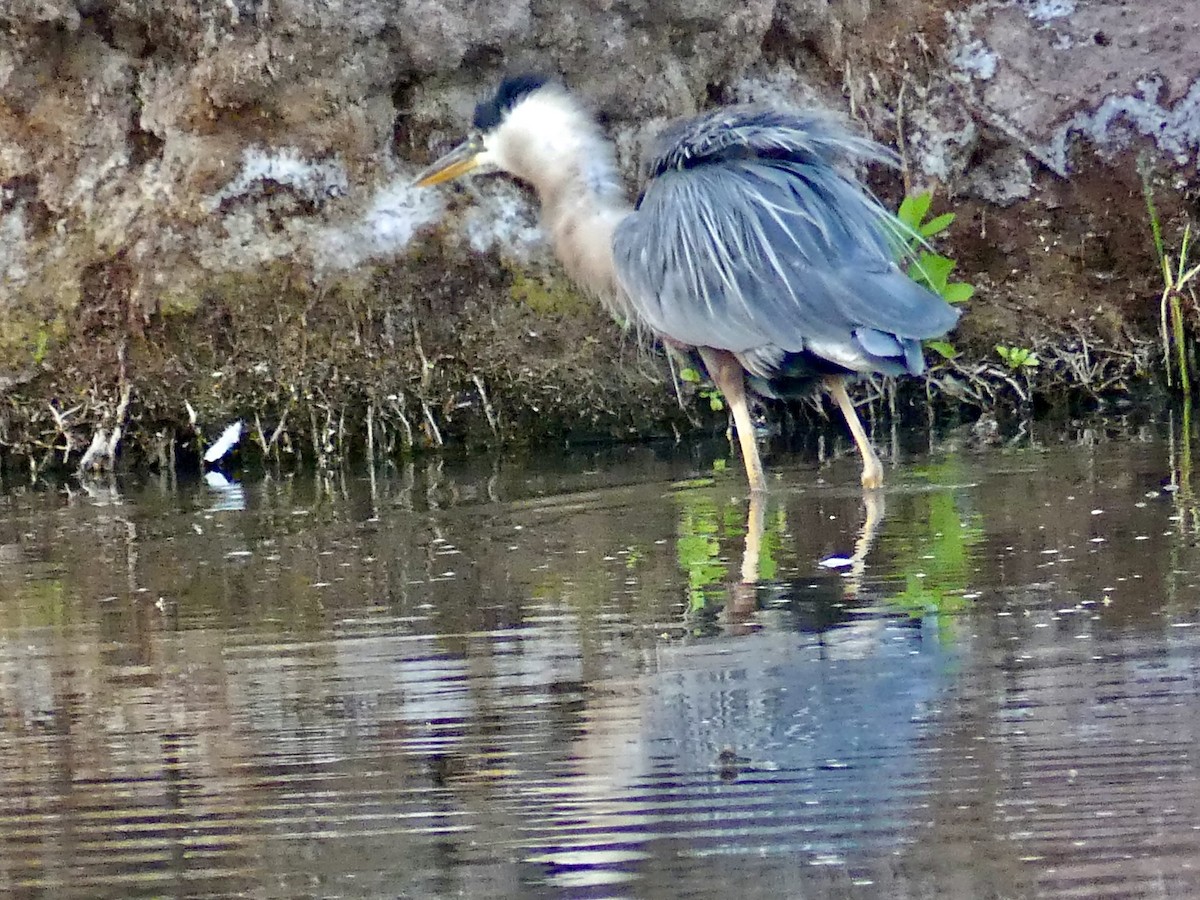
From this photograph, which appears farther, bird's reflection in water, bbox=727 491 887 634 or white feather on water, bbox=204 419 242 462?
white feather on water, bbox=204 419 242 462

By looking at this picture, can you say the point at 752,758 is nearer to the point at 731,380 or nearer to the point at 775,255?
the point at 775,255

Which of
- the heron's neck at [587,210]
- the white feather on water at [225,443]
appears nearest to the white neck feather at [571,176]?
the heron's neck at [587,210]

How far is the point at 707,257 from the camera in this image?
6117mm

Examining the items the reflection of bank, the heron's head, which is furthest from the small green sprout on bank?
the reflection of bank

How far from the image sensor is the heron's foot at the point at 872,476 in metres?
5.96

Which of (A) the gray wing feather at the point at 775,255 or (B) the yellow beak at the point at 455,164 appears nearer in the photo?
(A) the gray wing feather at the point at 775,255

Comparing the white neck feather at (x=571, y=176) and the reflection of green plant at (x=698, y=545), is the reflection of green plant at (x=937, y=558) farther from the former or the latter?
the white neck feather at (x=571, y=176)

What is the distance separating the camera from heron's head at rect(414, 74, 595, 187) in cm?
698

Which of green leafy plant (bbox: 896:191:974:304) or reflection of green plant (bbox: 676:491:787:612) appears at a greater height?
green leafy plant (bbox: 896:191:974:304)

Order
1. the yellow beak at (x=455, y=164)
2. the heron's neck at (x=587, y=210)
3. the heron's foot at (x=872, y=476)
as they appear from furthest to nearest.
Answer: the yellow beak at (x=455, y=164)
the heron's neck at (x=587, y=210)
the heron's foot at (x=872, y=476)

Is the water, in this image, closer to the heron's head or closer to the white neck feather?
the white neck feather

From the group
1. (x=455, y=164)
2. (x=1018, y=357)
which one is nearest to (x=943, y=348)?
(x=1018, y=357)

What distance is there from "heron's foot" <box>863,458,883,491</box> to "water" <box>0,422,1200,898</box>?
6cm

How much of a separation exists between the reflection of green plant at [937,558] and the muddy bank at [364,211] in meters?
2.66
